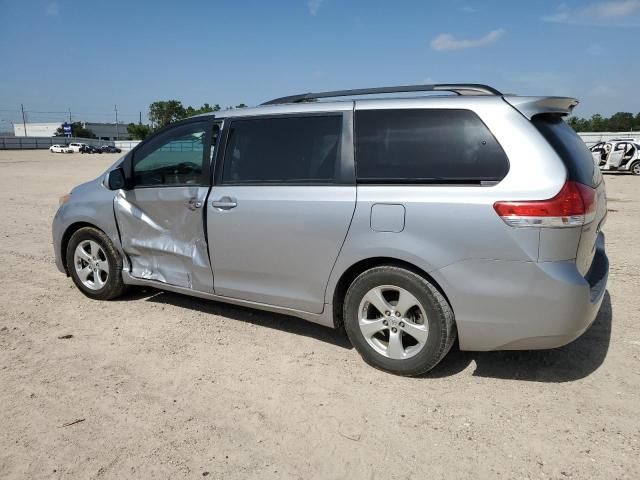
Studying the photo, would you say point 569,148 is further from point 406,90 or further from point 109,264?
point 109,264

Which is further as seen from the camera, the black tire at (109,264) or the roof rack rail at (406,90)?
the black tire at (109,264)

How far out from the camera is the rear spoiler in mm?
3115

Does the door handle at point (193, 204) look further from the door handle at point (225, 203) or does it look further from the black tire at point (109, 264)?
the black tire at point (109, 264)

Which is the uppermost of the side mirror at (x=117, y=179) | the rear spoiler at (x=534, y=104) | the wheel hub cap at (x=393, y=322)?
the rear spoiler at (x=534, y=104)

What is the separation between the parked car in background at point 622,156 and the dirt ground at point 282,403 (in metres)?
20.6

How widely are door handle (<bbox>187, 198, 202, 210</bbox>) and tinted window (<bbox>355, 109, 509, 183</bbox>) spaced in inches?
57.8

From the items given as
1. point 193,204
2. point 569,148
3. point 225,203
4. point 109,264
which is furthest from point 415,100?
point 109,264

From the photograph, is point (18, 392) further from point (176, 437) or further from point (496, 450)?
point (496, 450)

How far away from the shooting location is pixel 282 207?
12.3 feet

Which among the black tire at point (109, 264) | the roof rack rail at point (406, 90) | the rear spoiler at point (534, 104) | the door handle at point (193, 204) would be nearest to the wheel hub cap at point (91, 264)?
the black tire at point (109, 264)

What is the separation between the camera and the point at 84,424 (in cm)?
296

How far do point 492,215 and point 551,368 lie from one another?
1375mm

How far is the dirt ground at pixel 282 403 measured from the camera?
261 centimetres

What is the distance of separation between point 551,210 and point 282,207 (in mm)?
1828
